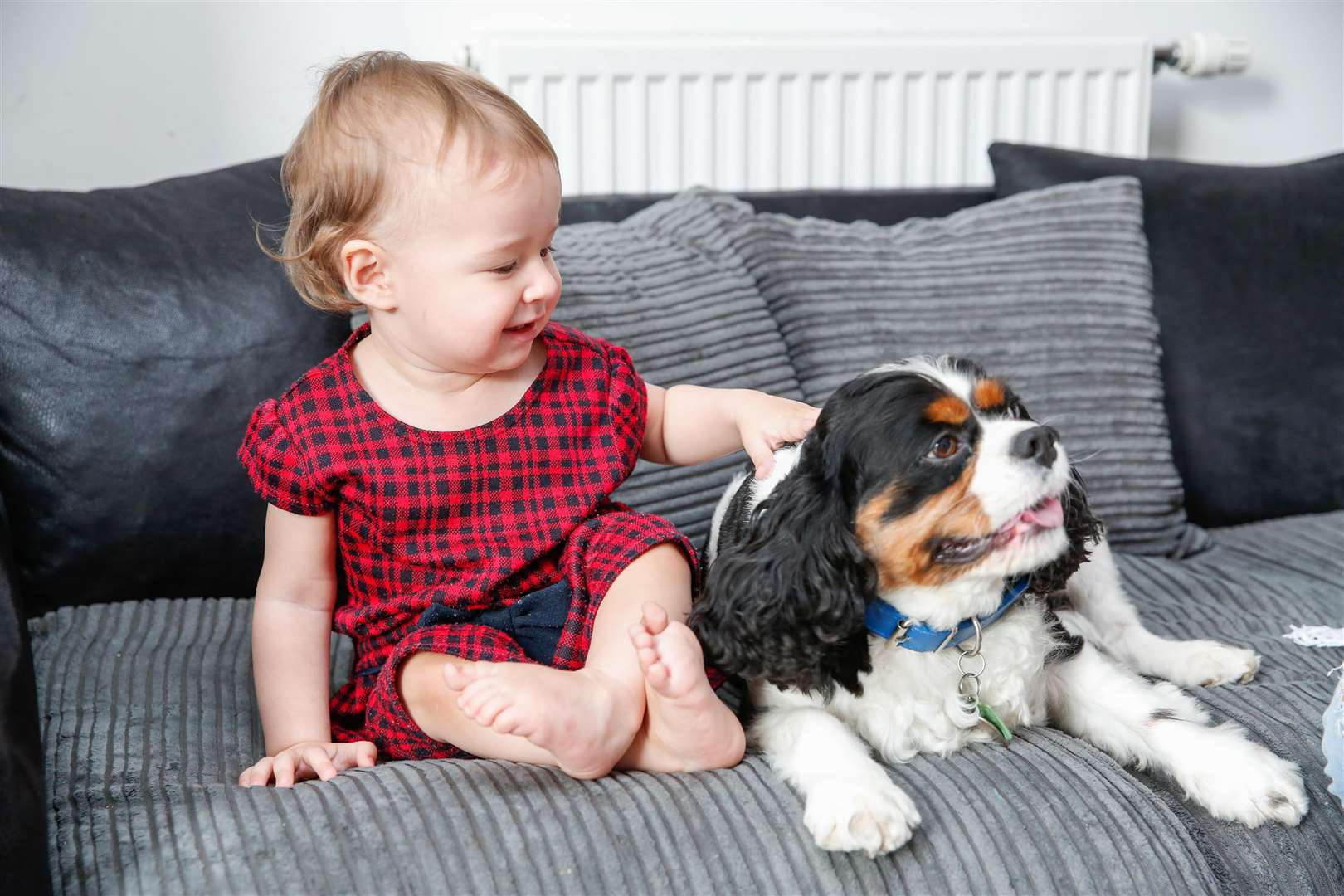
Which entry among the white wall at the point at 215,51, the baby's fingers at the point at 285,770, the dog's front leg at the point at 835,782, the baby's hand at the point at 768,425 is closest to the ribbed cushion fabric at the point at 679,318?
the baby's hand at the point at 768,425

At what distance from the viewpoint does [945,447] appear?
4.37ft

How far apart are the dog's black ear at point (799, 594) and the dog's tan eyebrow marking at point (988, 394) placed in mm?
181

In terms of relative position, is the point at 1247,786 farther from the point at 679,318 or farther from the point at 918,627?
the point at 679,318

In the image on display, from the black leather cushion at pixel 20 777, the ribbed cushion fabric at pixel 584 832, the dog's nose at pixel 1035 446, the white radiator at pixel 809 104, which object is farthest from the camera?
the white radiator at pixel 809 104

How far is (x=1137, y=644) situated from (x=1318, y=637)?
11.5 inches

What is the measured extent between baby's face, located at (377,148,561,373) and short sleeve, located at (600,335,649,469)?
0.58ft

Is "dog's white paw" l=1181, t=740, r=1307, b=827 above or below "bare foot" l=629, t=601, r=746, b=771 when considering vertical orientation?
below

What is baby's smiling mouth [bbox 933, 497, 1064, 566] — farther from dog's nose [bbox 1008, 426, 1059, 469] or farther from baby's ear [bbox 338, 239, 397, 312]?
baby's ear [bbox 338, 239, 397, 312]

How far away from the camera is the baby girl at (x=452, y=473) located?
4.48 feet

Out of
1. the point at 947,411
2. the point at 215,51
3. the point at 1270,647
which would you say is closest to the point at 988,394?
the point at 947,411

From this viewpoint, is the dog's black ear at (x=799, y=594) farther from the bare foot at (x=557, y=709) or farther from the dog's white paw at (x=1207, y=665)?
the dog's white paw at (x=1207, y=665)

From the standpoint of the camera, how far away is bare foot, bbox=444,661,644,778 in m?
1.23

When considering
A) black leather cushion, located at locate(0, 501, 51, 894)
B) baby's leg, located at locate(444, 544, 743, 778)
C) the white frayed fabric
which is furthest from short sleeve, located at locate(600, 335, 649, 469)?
the white frayed fabric

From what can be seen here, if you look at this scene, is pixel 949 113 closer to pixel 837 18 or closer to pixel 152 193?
pixel 837 18
